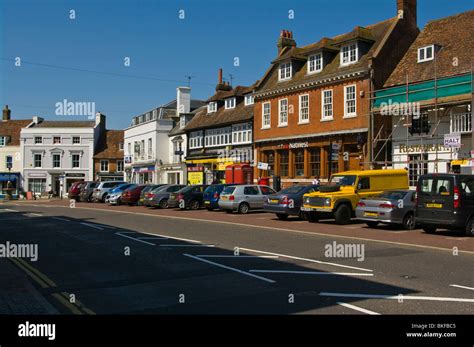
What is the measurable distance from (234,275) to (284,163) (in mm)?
28889

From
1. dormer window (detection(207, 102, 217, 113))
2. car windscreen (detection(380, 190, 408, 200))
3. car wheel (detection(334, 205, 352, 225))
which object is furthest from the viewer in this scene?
dormer window (detection(207, 102, 217, 113))

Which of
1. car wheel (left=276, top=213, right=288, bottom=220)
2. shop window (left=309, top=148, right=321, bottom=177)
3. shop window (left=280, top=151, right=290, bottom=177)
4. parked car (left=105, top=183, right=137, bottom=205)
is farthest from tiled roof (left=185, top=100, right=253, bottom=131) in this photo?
car wheel (left=276, top=213, right=288, bottom=220)

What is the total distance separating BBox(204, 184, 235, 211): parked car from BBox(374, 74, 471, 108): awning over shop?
10.6m

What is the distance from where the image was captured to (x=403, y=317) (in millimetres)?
6652

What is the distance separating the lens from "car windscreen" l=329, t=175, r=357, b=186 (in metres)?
21.6

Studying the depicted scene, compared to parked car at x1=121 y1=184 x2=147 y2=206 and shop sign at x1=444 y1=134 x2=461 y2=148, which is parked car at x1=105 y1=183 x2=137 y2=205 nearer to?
parked car at x1=121 y1=184 x2=147 y2=206

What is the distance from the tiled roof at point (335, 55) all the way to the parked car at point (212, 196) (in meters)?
10.9

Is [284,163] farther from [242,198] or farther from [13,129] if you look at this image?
[13,129]

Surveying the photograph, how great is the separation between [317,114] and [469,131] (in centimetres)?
1126

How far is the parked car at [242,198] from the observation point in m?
26.8

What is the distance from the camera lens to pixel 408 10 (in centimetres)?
3372

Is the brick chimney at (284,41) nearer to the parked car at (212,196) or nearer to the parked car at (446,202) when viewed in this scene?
the parked car at (212,196)

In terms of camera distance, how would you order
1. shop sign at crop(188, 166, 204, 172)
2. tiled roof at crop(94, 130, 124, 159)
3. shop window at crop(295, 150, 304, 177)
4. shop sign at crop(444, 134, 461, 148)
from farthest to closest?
tiled roof at crop(94, 130, 124, 159)
shop sign at crop(188, 166, 204, 172)
shop window at crop(295, 150, 304, 177)
shop sign at crop(444, 134, 461, 148)

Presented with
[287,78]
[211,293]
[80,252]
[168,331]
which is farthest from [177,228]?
[287,78]
